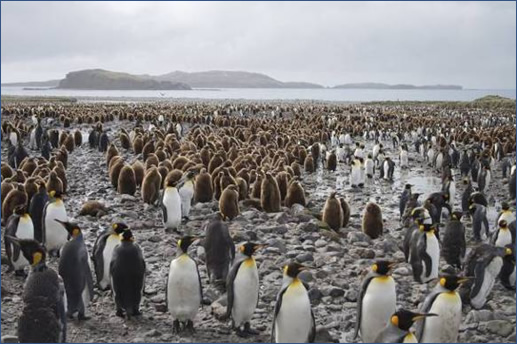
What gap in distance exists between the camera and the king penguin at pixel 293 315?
443cm

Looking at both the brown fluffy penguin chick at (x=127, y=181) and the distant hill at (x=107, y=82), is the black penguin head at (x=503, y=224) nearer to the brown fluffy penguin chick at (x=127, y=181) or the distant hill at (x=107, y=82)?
the brown fluffy penguin chick at (x=127, y=181)

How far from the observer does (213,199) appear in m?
10.0

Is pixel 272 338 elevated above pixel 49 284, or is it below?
below

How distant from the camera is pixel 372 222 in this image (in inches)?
320

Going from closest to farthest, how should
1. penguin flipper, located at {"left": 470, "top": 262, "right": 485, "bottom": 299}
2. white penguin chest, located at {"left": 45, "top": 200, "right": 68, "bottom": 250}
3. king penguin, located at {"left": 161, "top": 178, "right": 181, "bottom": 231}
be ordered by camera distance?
penguin flipper, located at {"left": 470, "top": 262, "right": 485, "bottom": 299}
white penguin chest, located at {"left": 45, "top": 200, "right": 68, "bottom": 250}
king penguin, located at {"left": 161, "top": 178, "right": 181, "bottom": 231}

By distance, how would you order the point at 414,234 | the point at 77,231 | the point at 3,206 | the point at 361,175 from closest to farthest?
the point at 77,231, the point at 414,234, the point at 3,206, the point at 361,175

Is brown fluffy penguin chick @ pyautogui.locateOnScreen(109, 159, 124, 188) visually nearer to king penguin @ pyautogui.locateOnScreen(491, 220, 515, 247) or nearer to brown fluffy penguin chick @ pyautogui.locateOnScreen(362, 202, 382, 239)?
brown fluffy penguin chick @ pyautogui.locateOnScreen(362, 202, 382, 239)

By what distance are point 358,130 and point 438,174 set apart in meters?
10.6

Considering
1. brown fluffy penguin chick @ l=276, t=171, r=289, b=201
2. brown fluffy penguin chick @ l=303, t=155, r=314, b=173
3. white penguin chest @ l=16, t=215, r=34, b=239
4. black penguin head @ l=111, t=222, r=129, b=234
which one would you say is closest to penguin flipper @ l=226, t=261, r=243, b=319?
black penguin head @ l=111, t=222, r=129, b=234

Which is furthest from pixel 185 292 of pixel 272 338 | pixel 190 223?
pixel 190 223

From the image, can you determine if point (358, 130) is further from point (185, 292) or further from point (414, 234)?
point (185, 292)

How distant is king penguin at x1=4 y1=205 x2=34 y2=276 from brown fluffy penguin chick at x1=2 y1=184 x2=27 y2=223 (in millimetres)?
1374

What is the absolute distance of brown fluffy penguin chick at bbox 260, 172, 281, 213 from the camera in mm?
9266

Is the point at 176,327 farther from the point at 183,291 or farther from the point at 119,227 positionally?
→ the point at 119,227
